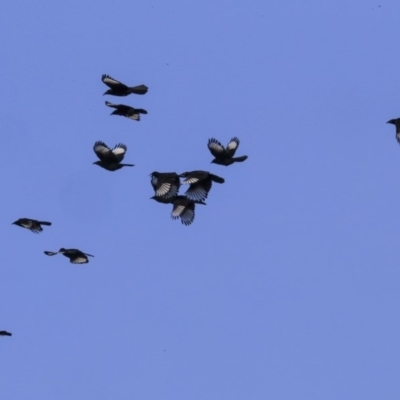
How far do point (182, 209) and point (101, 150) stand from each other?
3262mm

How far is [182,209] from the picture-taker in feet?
197

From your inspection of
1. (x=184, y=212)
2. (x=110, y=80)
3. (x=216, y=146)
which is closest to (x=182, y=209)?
(x=184, y=212)

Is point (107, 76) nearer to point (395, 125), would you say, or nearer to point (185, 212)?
point (185, 212)

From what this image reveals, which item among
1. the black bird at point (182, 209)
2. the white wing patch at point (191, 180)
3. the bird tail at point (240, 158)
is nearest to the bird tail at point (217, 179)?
the white wing patch at point (191, 180)

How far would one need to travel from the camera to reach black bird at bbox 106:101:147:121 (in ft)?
197

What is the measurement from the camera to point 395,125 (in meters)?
61.7

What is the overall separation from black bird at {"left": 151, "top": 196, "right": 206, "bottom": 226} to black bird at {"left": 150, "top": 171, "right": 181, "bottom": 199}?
20 centimetres

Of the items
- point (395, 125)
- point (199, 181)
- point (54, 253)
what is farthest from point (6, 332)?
point (395, 125)

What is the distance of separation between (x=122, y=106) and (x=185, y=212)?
13.1ft

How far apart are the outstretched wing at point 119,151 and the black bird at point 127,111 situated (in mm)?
1007

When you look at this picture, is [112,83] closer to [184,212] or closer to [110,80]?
[110,80]

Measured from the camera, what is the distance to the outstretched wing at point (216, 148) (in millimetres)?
59156

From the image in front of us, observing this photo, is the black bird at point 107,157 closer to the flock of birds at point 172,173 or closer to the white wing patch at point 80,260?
the flock of birds at point 172,173

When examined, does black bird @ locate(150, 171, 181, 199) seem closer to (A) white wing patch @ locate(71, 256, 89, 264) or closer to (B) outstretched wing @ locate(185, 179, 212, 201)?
(B) outstretched wing @ locate(185, 179, 212, 201)
